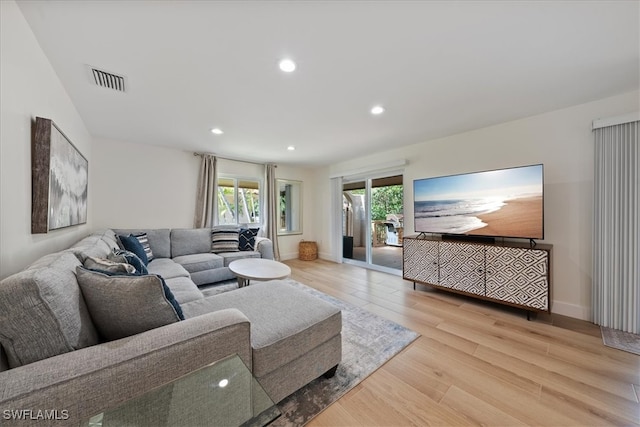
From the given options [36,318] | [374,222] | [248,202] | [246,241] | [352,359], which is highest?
[248,202]

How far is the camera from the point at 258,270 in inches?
107

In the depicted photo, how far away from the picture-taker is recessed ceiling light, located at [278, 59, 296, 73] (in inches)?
65.4

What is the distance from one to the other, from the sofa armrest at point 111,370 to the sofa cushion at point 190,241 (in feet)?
9.97

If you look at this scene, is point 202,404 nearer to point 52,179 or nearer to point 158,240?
point 52,179

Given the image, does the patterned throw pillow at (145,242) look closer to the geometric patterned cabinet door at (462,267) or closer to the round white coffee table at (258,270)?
the round white coffee table at (258,270)

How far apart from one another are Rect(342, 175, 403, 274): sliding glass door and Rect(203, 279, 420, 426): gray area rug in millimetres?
1940

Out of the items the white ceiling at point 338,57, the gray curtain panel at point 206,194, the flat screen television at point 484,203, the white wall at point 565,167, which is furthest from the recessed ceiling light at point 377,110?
the gray curtain panel at point 206,194

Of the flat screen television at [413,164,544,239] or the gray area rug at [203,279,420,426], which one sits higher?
the flat screen television at [413,164,544,239]

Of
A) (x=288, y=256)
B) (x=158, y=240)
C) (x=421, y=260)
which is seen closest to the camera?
(x=421, y=260)

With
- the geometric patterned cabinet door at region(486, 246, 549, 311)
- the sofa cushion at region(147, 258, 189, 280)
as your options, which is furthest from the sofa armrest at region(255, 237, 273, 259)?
the geometric patterned cabinet door at region(486, 246, 549, 311)

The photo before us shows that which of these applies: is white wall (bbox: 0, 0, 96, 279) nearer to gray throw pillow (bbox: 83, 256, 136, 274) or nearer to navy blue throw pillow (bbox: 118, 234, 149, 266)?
gray throw pillow (bbox: 83, 256, 136, 274)

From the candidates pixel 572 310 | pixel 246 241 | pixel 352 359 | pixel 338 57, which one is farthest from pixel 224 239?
pixel 572 310

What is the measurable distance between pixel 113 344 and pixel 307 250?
14.9 ft

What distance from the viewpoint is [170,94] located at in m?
2.13
